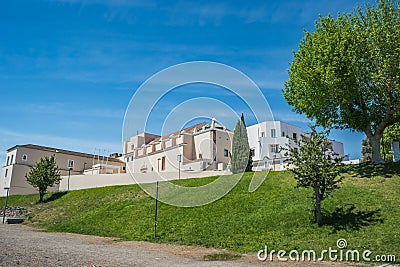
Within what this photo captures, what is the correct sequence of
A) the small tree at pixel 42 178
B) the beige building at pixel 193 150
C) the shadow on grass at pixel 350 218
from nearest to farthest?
the shadow on grass at pixel 350 218
the small tree at pixel 42 178
the beige building at pixel 193 150

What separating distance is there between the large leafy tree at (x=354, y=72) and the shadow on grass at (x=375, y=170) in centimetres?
119

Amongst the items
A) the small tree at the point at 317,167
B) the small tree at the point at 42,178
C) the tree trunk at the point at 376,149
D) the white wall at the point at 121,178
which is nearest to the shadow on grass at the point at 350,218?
the small tree at the point at 317,167

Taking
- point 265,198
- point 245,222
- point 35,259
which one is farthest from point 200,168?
point 35,259

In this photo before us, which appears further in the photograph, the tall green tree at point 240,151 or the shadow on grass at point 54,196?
the tall green tree at point 240,151

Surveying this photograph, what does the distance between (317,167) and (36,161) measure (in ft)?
191

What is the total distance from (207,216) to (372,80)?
1545 centimetres

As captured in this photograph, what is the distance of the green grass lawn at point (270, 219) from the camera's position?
16156 mm

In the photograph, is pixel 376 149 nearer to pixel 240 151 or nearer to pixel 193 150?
pixel 240 151

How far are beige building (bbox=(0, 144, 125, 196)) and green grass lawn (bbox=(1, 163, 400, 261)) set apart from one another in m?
32.3

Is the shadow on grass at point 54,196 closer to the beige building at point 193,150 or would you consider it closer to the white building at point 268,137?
the beige building at point 193,150

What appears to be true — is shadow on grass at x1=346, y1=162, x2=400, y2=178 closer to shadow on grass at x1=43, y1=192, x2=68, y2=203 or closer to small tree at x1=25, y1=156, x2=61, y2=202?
shadow on grass at x1=43, y1=192, x2=68, y2=203

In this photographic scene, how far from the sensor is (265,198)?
23.7 meters

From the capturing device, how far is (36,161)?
6366cm

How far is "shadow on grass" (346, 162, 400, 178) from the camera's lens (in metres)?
24.3
